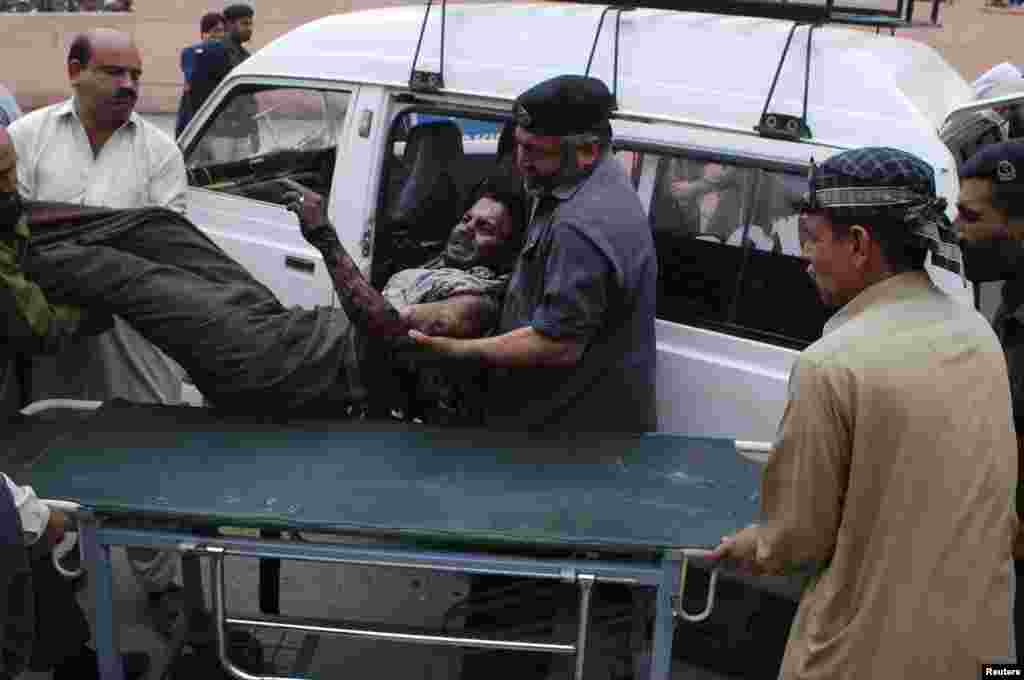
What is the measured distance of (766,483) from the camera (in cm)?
208

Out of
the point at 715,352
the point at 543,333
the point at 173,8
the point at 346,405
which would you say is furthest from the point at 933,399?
the point at 173,8

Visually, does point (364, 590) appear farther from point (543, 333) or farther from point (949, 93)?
point (949, 93)

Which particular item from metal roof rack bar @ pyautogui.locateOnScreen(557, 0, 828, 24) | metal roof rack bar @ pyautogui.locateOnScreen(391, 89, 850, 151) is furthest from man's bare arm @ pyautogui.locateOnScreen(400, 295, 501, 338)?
metal roof rack bar @ pyautogui.locateOnScreen(557, 0, 828, 24)

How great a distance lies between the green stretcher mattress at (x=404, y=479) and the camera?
9.05 feet

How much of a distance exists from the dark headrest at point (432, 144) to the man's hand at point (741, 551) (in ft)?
7.62

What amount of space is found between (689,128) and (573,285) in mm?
850

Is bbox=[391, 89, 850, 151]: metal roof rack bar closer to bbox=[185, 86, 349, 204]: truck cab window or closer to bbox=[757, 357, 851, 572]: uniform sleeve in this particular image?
bbox=[185, 86, 349, 204]: truck cab window

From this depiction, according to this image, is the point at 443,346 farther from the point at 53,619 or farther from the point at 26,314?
the point at 53,619

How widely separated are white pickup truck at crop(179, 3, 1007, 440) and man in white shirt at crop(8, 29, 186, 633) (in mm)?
756

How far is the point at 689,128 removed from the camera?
3594mm

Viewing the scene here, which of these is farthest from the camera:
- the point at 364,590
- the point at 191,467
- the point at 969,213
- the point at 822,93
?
the point at 364,590

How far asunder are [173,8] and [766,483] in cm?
1686

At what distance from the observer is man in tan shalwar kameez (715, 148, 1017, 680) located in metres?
1.94

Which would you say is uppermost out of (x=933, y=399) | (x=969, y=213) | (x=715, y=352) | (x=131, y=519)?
(x=969, y=213)
